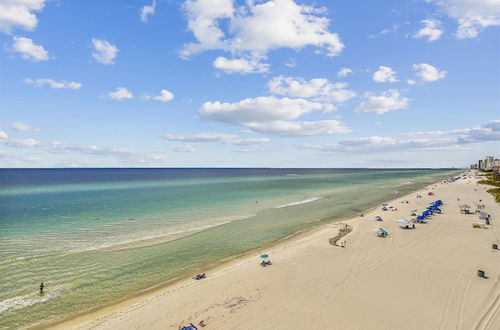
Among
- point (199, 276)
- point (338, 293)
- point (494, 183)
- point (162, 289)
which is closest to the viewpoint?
point (338, 293)

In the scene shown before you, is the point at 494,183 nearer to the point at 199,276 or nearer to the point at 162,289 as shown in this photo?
the point at 199,276

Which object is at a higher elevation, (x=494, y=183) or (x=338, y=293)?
(x=494, y=183)

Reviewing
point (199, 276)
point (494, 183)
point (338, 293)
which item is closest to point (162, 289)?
point (199, 276)

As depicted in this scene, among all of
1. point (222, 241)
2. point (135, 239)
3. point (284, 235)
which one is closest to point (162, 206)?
point (135, 239)

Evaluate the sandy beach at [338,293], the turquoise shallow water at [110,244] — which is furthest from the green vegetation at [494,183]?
the sandy beach at [338,293]

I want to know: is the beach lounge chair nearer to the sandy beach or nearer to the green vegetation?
the sandy beach

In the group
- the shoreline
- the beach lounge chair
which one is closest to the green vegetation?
the shoreline

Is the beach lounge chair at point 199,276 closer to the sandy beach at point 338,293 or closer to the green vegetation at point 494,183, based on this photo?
the sandy beach at point 338,293

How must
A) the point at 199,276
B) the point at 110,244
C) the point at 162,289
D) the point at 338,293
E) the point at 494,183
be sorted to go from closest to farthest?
the point at 338,293 < the point at 162,289 < the point at 199,276 < the point at 110,244 < the point at 494,183

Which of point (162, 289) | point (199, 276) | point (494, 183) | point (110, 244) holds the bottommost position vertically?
point (162, 289)
